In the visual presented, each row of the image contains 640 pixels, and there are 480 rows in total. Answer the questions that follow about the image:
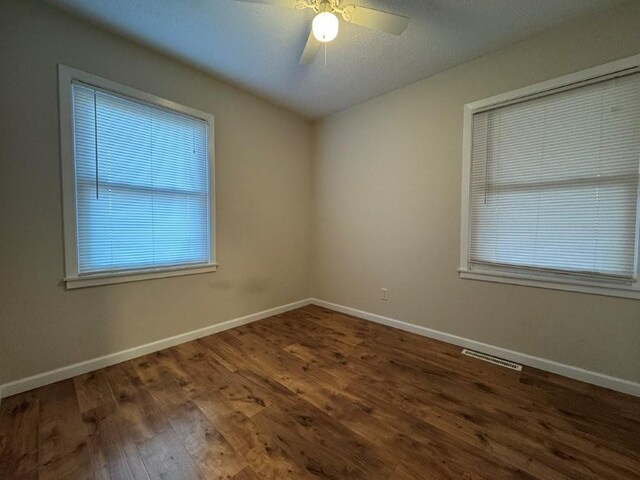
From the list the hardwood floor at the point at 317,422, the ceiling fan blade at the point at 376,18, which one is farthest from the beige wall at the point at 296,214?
the ceiling fan blade at the point at 376,18

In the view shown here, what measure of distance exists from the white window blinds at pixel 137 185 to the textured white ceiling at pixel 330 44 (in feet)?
1.86

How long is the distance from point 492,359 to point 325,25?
2.82 m

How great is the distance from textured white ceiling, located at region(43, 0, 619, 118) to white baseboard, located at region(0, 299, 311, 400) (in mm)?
2615

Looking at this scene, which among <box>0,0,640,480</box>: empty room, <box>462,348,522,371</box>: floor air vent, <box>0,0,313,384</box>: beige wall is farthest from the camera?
<box>462,348,522,371</box>: floor air vent

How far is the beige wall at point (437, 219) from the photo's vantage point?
1.82 m

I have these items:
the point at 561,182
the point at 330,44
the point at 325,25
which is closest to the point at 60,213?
the point at 325,25

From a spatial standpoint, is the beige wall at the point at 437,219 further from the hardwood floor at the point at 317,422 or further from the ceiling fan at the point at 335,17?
the ceiling fan at the point at 335,17

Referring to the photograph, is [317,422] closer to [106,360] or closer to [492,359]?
[492,359]

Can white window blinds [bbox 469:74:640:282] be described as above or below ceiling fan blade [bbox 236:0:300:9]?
below

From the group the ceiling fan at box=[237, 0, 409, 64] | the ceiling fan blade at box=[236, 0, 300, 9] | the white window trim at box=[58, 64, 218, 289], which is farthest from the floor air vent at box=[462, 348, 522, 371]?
the white window trim at box=[58, 64, 218, 289]

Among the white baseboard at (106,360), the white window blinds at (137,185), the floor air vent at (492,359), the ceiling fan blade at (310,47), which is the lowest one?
the floor air vent at (492,359)

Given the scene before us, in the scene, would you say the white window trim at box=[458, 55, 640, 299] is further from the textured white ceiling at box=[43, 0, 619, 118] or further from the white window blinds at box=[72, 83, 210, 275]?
the white window blinds at box=[72, 83, 210, 275]

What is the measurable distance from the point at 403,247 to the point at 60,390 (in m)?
3.08

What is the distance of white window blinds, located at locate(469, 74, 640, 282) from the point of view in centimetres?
175
